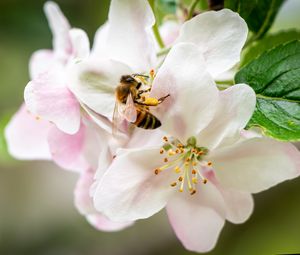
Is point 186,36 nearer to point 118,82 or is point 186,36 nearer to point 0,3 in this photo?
point 118,82

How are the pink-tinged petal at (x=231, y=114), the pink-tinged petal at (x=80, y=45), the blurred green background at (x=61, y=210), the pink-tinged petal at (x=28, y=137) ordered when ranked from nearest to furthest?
the pink-tinged petal at (x=231, y=114), the pink-tinged petal at (x=80, y=45), the pink-tinged petal at (x=28, y=137), the blurred green background at (x=61, y=210)

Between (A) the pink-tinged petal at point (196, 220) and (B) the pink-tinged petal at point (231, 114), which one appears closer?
(B) the pink-tinged petal at point (231, 114)

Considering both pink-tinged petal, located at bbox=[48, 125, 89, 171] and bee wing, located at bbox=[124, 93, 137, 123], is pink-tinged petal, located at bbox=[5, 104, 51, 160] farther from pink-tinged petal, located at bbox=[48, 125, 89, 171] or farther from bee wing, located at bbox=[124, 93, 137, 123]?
bee wing, located at bbox=[124, 93, 137, 123]

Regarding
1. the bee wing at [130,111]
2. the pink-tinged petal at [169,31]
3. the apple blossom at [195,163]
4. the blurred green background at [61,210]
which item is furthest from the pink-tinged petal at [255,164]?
the blurred green background at [61,210]

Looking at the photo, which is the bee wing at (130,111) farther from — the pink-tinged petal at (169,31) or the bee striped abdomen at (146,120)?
the pink-tinged petal at (169,31)

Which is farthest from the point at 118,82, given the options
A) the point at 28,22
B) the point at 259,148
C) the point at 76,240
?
the point at 28,22

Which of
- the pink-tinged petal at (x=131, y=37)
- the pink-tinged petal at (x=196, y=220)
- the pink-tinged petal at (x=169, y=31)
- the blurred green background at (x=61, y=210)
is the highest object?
the pink-tinged petal at (x=131, y=37)
